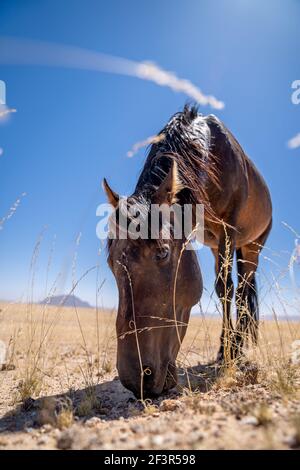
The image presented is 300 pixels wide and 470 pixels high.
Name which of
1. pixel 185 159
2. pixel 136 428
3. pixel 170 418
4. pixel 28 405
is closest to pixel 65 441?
pixel 136 428

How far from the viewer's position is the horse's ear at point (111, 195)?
12.2 ft

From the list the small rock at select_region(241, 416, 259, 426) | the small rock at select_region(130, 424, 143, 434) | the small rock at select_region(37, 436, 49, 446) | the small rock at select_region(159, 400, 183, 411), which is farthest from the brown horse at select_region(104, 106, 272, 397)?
the small rock at select_region(241, 416, 259, 426)

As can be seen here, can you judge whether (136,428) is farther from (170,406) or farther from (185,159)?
(185,159)

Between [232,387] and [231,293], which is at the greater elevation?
[231,293]

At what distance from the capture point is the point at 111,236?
→ 327 cm

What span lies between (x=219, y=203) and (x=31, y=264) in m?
2.48

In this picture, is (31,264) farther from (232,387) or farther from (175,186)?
(232,387)

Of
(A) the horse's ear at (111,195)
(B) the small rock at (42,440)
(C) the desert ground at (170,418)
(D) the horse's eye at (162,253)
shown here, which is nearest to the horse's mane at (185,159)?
(A) the horse's ear at (111,195)

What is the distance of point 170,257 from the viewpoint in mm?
3230

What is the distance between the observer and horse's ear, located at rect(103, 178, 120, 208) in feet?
12.2
